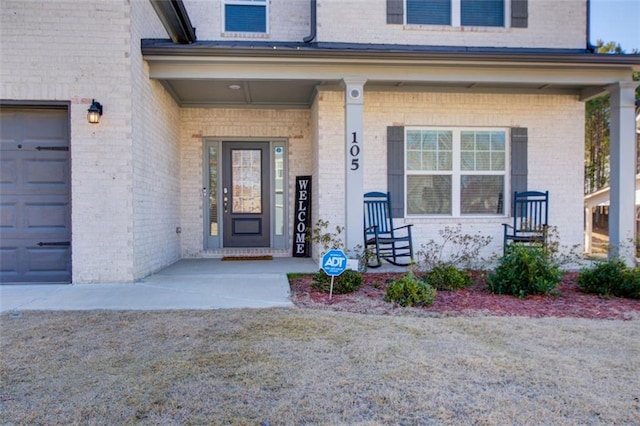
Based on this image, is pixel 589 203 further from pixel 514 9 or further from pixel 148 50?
pixel 148 50

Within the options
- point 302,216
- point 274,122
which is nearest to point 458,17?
point 274,122

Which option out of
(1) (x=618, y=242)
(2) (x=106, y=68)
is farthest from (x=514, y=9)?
(2) (x=106, y=68)

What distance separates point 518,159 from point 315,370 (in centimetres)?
608

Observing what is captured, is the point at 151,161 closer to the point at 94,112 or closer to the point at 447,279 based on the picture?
the point at 94,112

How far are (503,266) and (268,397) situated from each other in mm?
3608

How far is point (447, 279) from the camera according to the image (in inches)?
204

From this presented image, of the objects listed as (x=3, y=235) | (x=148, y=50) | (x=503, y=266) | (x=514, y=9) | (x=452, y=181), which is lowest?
(x=503, y=266)

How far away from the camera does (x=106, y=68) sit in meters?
5.37

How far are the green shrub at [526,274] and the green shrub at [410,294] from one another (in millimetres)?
996

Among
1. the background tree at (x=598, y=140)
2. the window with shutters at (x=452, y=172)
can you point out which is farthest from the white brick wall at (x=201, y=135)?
the background tree at (x=598, y=140)

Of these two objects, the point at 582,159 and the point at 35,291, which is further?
the point at 582,159

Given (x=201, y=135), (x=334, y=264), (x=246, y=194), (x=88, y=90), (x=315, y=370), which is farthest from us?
(x=246, y=194)

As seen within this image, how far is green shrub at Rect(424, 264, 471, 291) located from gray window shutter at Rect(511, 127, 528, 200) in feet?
9.71

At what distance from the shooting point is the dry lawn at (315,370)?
2.27m
